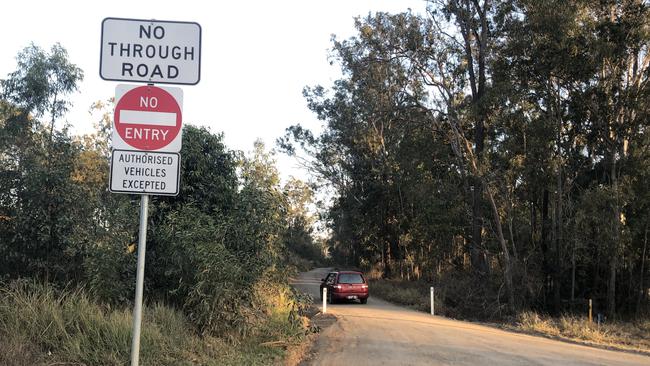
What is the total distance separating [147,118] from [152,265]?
19.6 feet

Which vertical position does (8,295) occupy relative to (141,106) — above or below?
below

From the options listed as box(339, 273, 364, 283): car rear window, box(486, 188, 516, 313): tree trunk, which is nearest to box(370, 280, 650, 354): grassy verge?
box(486, 188, 516, 313): tree trunk

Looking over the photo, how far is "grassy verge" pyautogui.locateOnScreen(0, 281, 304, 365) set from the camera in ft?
20.2

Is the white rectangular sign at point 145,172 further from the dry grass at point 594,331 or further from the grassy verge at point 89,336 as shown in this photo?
the dry grass at point 594,331

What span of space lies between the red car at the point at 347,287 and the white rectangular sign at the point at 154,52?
72.3ft

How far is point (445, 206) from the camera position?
27.1 meters

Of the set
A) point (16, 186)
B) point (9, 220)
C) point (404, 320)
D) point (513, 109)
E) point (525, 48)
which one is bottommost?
point (404, 320)

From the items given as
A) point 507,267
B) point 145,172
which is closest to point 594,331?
point 507,267

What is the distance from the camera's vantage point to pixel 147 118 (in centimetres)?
454

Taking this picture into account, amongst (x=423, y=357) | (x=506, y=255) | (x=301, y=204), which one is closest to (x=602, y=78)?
(x=506, y=255)

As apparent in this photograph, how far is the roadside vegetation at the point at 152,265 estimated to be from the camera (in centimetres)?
680

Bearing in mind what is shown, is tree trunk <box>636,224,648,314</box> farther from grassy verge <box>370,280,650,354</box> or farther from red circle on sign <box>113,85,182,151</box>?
red circle on sign <box>113,85,182,151</box>

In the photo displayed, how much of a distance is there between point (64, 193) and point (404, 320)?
502 inches

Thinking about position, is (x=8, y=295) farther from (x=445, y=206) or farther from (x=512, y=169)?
(x=445, y=206)
